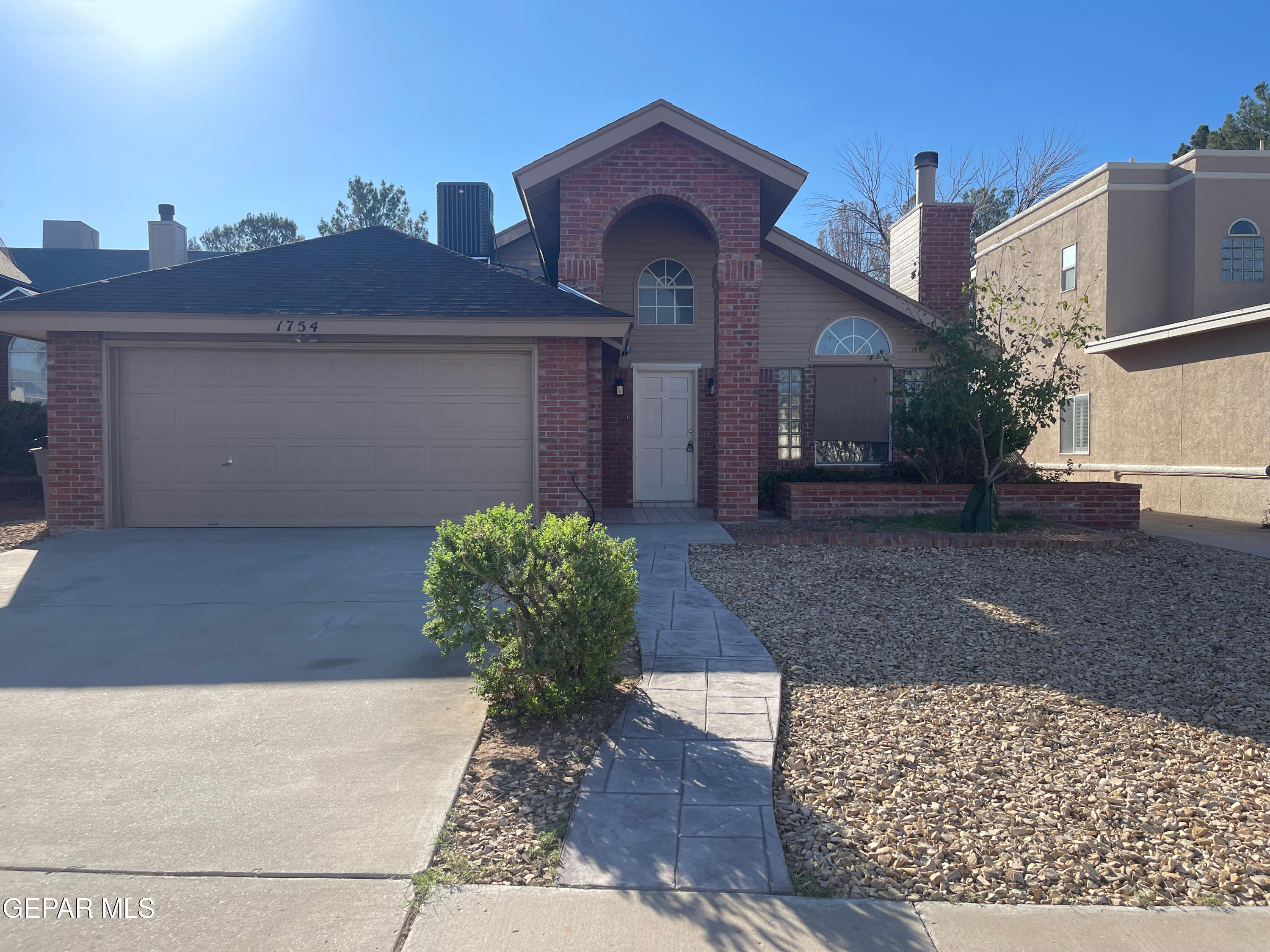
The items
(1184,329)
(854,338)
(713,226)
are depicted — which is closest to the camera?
(713,226)

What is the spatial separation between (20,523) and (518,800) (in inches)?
424

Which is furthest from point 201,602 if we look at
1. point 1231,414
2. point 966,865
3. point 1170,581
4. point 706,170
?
point 1231,414

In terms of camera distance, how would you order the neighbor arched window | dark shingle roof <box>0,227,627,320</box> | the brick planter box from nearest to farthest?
dark shingle roof <box>0,227,627,320</box> < the brick planter box < the neighbor arched window

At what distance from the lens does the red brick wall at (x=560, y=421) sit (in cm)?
997

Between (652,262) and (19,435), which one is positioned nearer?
(652,262)

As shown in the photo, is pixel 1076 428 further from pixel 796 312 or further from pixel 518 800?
pixel 518 800

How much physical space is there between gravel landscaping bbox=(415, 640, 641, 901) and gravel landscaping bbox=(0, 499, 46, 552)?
7696 mm

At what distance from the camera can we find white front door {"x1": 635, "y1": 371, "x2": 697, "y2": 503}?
42.4 feet

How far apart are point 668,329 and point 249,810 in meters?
10.5

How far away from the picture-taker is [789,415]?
13406 millimetres

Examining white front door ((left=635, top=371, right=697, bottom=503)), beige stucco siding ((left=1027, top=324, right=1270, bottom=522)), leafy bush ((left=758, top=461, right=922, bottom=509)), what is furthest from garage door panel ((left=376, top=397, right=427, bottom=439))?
beige stucco siding ((left=1027, top=324, right=1270, bottom=522))

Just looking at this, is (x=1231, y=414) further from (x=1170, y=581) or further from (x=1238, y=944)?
(x=1238, y=944)

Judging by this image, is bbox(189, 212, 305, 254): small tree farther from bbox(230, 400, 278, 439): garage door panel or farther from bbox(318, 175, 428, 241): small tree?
bbox(230, 400, 278, 439): garage door panel

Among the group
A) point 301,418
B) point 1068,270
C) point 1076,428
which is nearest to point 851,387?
point 1076,428
